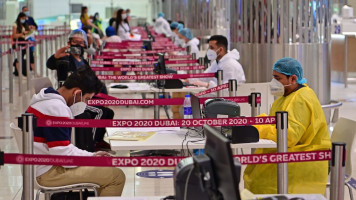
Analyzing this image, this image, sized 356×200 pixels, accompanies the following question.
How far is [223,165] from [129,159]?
1.18 metres

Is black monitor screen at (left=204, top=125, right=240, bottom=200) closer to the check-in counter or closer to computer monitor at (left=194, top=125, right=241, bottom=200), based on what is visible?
computer monitor at (left=194, top=125, right=241, bottom=200)

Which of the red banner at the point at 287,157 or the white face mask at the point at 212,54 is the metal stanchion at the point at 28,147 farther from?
the white face mask at the point at 212,54

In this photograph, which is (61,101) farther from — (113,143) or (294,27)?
(294,27)

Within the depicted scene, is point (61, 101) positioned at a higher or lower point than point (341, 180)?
higher

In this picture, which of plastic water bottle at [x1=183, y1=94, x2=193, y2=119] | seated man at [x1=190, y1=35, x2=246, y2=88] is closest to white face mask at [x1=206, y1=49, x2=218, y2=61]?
seated man at [x1=190, y1=35, x2=246, y2=88]

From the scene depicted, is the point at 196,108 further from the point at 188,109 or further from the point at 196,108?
the point at 188,109

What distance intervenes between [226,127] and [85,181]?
3.51 feet

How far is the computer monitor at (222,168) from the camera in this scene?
9.24ft

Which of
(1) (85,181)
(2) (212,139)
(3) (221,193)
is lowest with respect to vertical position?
(1) (85,181)

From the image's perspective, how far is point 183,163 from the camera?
10.4ft

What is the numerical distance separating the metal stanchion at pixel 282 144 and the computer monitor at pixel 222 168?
1.60 metres

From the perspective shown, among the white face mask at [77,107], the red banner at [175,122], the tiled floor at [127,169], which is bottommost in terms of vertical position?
the tiled floor at [127,169]

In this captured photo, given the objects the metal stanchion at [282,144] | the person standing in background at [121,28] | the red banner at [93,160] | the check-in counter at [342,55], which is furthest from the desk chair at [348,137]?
the person standing in background at [121,28]

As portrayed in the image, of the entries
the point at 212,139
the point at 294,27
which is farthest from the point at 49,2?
the point at 212,139
